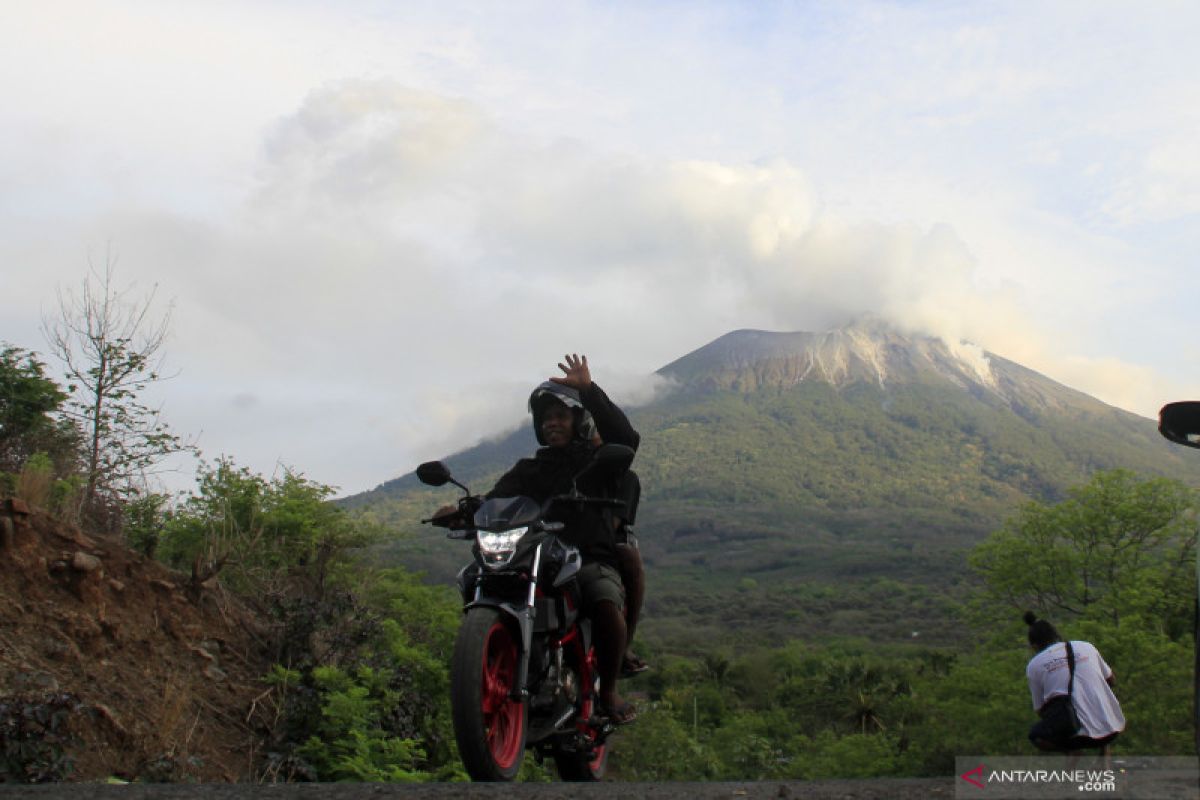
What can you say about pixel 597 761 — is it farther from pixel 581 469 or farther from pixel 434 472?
pixel 434 472

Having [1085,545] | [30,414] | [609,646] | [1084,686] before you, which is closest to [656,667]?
[1085,545]

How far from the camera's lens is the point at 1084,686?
24.5 feet

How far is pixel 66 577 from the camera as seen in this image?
7.85 metres

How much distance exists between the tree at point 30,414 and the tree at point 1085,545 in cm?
3040

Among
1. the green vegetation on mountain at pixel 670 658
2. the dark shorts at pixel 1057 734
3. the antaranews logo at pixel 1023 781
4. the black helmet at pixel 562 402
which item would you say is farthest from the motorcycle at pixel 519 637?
the dark shorts at pixel 1057 734

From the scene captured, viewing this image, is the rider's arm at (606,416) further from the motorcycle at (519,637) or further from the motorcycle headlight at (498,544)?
the motorcycle headlight at (498,544)

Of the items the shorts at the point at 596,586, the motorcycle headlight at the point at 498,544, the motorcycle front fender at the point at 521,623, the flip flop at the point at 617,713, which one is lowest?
the flip flop at the point at 617,713

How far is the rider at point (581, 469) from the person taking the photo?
5855mm

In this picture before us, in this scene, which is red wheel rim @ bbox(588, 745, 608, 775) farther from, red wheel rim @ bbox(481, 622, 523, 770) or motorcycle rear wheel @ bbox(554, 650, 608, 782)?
red wheel rim @ bbox(481, 622, 523, 770)

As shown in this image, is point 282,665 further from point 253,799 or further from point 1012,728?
point 1012,728

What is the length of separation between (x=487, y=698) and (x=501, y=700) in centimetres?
16

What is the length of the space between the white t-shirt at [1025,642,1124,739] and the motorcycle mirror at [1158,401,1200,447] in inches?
150

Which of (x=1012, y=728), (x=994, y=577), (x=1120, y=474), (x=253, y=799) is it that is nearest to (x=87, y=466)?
(x=253, y=799)

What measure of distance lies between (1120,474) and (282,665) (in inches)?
1423
